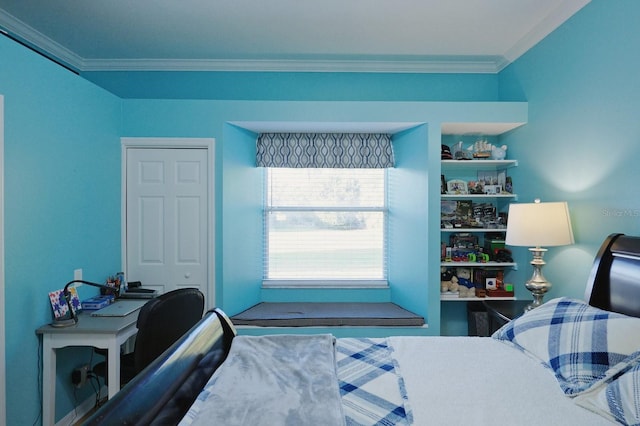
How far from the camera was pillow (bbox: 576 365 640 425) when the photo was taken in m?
1.17

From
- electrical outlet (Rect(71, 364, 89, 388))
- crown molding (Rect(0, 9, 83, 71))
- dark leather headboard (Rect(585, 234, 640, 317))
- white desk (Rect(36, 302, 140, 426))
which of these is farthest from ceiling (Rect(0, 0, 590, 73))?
electrical outlet (Rect(71, 364, 89, 388))

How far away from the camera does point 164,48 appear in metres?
3.22

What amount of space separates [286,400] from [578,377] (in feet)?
3.68

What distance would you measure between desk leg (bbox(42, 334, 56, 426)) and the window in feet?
6.03

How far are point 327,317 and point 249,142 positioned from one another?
1737 millimetres

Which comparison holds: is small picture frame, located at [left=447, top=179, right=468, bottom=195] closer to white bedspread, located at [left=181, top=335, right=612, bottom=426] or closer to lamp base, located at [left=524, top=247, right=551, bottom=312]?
lamp base, located at [left=524, top=247, right=551, bottom=312]

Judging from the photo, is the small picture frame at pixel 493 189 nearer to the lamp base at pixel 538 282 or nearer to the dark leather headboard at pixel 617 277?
the lamp base at pixel 538 282

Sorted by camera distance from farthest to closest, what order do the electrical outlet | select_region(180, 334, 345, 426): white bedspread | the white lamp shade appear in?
the electrical outlet < the white lamp shade < select_region(180, 334, 345, 426): white bedspread

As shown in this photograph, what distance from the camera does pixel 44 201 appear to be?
7.36 ft

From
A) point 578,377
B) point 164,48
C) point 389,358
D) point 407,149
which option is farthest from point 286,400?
point 164,48

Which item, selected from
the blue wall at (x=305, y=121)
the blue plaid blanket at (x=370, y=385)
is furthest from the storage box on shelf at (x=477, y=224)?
the blue plaid blanket at (x=370, y=385)

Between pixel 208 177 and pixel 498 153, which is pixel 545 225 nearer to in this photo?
pixel 498 153

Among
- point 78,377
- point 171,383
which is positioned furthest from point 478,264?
point 78,377

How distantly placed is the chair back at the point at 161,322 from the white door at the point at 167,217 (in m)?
0.84
